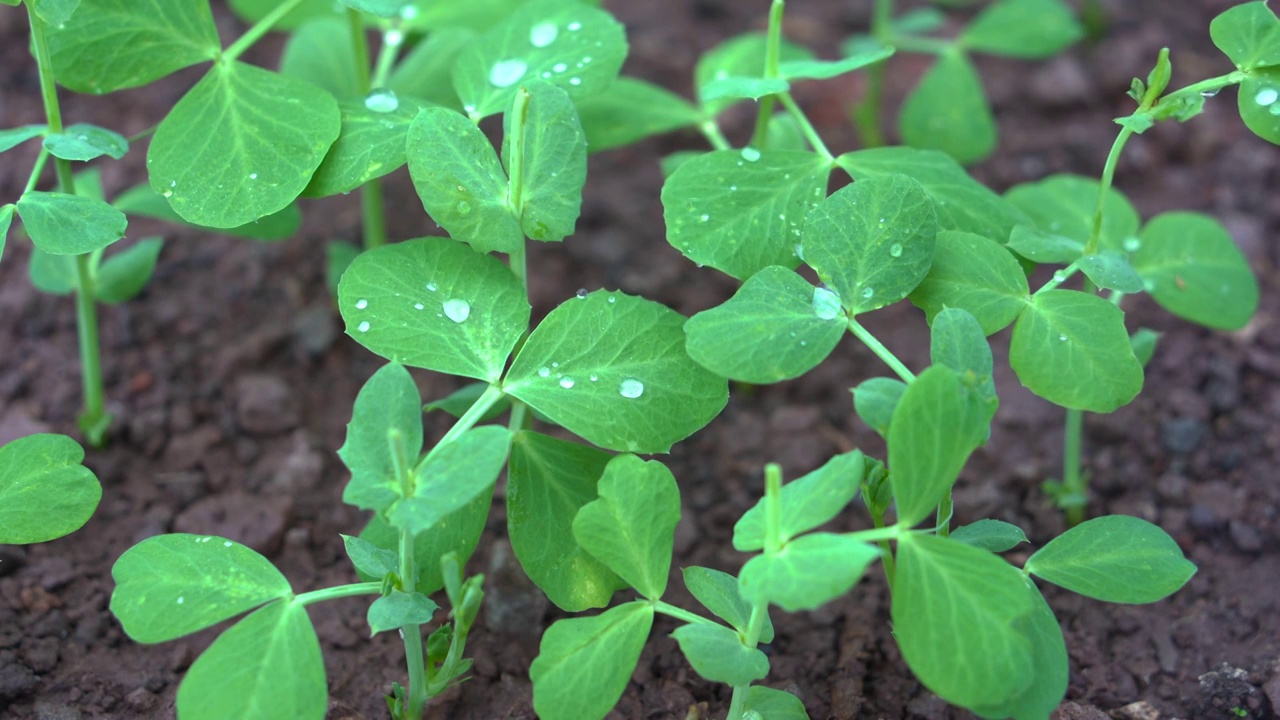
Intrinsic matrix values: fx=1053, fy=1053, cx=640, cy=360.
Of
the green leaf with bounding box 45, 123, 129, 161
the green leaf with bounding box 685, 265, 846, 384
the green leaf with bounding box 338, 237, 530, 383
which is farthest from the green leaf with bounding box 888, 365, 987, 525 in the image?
the green leaf with bounding box 45, 123, 129, 161

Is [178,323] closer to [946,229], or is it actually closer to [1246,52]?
[946,229]

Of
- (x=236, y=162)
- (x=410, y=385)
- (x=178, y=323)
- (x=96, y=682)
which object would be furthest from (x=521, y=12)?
(x=96, y=682)

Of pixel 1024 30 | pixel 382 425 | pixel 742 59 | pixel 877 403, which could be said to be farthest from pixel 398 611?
pixel 1024 30

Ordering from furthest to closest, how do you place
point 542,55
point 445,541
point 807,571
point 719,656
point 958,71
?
1. point 958,71
2. point 542,55
3. point 445,541
4. point 719,656
5. point 807,571

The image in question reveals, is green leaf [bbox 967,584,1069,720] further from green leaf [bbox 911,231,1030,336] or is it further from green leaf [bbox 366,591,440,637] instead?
green leaf [bbox 366,591,440,637]

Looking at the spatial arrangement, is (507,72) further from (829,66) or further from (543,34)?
(829,66)
